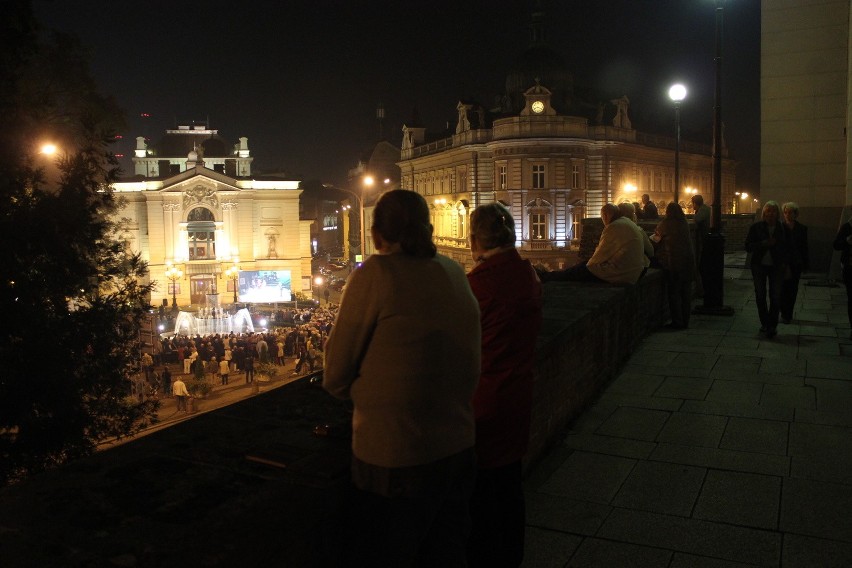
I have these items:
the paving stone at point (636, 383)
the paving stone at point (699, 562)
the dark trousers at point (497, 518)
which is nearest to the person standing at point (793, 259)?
the paving stone at point (636, 383)

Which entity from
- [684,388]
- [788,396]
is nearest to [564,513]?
[684,388]

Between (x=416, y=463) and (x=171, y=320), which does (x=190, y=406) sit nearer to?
(x=416, y=463)

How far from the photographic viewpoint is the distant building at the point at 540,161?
5688 cm

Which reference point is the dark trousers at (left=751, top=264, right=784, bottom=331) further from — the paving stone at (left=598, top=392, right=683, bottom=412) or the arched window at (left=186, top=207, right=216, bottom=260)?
the arched window at (left=186, top=207, right=216, bottom=260)

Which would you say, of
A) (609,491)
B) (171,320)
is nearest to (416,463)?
(609,491)

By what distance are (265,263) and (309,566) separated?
59380 mm

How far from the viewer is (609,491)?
4.63m

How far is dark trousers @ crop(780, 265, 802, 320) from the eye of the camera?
9.65 meters

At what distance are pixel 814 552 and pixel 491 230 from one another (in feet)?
7.85

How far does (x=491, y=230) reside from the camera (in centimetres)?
353

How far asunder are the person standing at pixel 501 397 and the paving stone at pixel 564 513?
2.55 ft

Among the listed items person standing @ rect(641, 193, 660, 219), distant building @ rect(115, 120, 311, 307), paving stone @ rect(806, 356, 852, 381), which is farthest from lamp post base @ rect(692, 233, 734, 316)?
distant building @ rect(115, 120, 311, 307)

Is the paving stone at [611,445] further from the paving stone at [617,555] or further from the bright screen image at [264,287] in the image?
the bright screen image at [264,287]

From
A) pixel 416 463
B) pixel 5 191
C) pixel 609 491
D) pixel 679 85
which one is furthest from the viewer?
pixel 679 85
